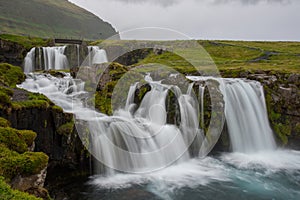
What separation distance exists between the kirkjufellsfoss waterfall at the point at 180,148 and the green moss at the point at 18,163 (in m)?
5.54

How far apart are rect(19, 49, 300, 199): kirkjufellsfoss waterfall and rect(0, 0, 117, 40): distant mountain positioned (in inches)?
4621

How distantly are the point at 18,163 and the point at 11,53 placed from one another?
3949cm

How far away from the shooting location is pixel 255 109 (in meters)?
22.7

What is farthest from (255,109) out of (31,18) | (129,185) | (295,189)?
(31,18)

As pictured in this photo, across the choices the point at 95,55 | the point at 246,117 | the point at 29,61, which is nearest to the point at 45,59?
the point at 29,61

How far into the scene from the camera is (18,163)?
687cm

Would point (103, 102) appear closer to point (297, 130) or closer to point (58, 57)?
point (297, 130)

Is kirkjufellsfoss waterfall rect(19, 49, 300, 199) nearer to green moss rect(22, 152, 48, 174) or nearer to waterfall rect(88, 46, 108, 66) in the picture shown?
green moss rect(22, 152, 48, 174)

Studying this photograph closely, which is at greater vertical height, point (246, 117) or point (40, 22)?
point (40, 22)

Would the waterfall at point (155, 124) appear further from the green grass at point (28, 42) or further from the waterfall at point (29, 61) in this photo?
the green grass at point (28, 42)

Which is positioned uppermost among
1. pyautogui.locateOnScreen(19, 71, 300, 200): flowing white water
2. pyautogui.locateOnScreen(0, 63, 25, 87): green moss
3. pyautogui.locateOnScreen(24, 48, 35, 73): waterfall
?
pyautogui.locateOnScreen(24, 48, 35, 73): waterfall

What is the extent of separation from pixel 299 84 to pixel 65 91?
2337 cm

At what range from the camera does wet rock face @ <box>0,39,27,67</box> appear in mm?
40000

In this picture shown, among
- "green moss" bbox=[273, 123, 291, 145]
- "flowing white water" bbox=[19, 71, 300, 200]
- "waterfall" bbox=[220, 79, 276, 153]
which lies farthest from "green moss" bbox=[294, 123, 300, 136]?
"waterfall" bbox=[220, 79, 276, 153]
